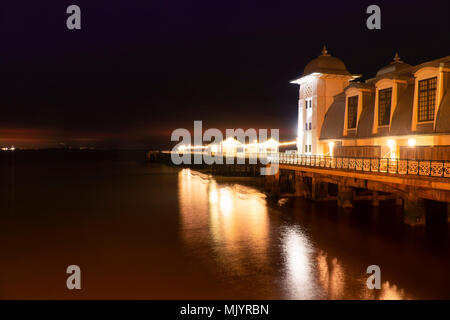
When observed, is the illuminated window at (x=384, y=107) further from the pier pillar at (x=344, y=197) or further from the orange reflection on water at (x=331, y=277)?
the orange reflection on water at (x=331, y=277)

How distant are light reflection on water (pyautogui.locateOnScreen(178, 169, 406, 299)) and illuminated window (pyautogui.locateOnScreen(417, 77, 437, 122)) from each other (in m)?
10.5

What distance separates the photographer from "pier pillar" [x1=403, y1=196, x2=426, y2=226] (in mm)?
18219

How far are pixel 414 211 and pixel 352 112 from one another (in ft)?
43.8

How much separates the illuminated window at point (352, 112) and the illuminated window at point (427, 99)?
7323 mm

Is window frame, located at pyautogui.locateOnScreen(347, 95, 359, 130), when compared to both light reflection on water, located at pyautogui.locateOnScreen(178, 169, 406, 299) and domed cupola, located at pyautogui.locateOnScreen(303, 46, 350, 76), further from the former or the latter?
light reflection on water, located at pyautogui.locateOnScreen(178, 169, 406, 299)

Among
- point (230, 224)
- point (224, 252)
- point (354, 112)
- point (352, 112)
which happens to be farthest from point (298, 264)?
point (352, 112)

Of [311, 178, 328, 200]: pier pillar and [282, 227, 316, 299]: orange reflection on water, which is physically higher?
[311, 178, 328, 200]: pier pillar

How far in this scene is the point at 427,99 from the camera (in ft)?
70.1

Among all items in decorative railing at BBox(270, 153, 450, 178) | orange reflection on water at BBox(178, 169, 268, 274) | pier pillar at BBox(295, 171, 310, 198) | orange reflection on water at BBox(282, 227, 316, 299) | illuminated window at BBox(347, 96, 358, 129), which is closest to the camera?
orange reflection on water at BBox(282, 227, 316, 299)

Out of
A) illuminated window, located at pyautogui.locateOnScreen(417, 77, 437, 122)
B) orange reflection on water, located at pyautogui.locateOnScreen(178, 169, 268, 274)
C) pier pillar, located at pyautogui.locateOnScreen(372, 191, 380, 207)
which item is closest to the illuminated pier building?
illuminated window, located at pyautogui.locateOnScreen(417, 77, 437, 122)

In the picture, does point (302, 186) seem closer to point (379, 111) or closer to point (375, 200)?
point (375, 200)

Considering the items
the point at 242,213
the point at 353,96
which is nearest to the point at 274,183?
the point at 242,213

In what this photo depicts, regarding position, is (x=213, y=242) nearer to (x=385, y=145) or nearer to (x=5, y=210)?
(x=385, y=145)
